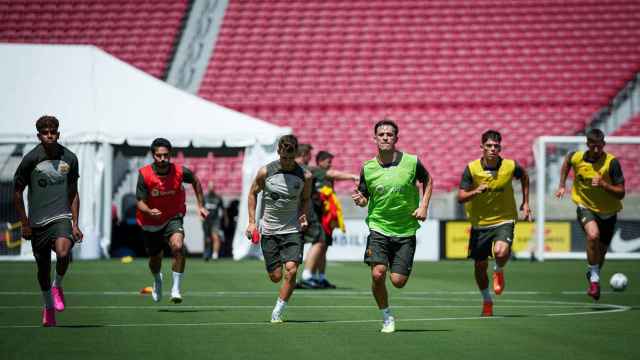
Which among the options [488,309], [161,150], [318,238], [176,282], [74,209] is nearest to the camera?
[74,209]

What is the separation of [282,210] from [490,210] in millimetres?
2477

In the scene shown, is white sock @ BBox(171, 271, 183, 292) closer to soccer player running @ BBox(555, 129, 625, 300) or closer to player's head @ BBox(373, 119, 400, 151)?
player's head @ BBox(373, 119, 400, 151)

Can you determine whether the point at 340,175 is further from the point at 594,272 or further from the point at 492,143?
the point at 594,272

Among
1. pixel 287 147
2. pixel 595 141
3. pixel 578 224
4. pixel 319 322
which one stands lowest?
pixel 319 322

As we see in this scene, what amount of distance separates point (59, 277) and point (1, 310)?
5.77 feet

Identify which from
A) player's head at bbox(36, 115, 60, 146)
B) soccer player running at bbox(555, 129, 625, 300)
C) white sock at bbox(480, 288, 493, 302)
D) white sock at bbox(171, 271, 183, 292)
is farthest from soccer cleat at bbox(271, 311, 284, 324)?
soccer player running at bbox(555, 129, 625, 300)

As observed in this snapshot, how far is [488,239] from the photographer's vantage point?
48.0 feet

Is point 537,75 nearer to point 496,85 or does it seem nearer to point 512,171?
point 496,85

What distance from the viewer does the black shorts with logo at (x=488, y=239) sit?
1459 cm

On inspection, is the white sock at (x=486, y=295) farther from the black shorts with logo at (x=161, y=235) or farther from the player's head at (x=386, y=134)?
the black shorts with logo at (x=161, y=235)

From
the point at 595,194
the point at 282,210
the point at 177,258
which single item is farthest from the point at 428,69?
the point at 282,210

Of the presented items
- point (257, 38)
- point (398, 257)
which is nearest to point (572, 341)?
point (398, 257)

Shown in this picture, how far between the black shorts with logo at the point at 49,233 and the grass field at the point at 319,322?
2.62ft

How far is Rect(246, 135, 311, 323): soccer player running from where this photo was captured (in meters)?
13.7
